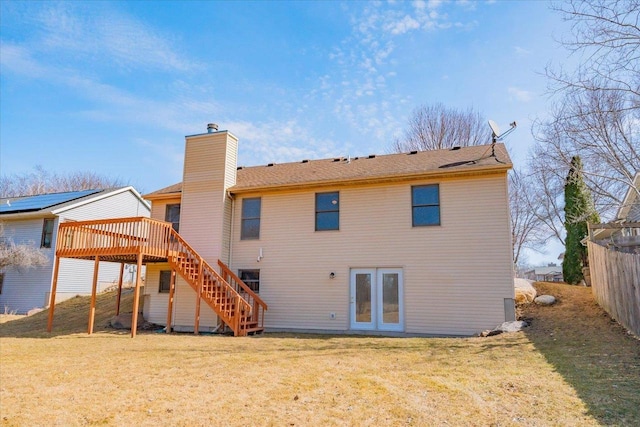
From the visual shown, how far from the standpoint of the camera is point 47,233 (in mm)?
18734

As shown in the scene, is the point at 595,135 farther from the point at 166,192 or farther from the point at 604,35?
the point at 166,192

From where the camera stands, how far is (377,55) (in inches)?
495

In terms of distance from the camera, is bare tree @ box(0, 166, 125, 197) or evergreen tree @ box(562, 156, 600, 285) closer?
evergreen tree @ box(562, 156, 600, 285)

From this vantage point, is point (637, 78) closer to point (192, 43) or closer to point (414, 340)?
point (414, 340)

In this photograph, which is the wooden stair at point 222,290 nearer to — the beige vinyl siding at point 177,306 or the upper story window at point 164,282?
the beige vinyl siding at point 177,306

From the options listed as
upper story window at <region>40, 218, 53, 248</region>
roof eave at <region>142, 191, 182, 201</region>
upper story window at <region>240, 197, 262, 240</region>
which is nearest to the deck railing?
roof eave at <region>142, 191, 182, 201</region>

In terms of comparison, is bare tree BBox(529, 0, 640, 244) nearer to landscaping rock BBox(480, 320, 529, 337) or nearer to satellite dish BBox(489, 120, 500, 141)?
satellite dish BBox(489, 120, 500, 141)

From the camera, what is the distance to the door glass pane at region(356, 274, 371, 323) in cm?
1195

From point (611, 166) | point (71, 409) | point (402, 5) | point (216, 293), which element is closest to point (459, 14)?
point (402, 5)

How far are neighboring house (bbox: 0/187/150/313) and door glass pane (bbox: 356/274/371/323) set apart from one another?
13917 millimetres

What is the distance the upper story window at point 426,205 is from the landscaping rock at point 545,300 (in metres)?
4.13

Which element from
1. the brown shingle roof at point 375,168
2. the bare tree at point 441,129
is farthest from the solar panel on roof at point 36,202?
the bare tree at point 441,129

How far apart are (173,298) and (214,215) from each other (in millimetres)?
3171

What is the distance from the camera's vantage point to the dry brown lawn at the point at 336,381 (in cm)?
450
